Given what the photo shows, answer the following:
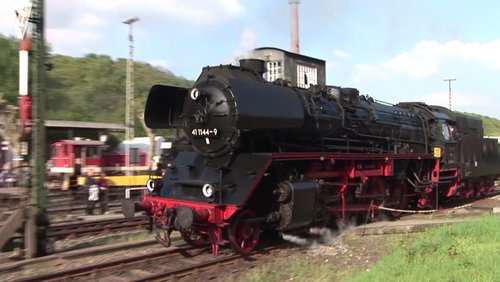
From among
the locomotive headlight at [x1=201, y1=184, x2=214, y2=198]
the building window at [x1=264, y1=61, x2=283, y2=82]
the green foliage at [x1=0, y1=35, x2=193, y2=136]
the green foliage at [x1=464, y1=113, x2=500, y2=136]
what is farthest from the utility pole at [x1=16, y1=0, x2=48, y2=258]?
the green foliage at [x1=464, y1=113, x2=500, y2=136]

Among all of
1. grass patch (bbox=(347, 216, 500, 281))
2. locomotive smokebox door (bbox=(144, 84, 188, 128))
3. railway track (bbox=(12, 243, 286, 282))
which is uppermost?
locomotive smokebox door (bbox=(144, 84, 188, 128))

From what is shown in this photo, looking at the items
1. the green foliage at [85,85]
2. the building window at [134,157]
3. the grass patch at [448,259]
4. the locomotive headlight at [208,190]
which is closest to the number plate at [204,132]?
the locomotive headlight at [208,190]

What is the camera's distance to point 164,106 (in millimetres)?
10383

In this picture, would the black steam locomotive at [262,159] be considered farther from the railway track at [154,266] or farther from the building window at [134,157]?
the building window at [134,157]

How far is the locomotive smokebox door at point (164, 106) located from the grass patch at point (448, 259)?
16.1 feet

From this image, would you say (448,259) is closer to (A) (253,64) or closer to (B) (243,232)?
(B) (243,232)

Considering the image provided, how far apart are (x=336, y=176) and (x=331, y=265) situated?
272 centimetres

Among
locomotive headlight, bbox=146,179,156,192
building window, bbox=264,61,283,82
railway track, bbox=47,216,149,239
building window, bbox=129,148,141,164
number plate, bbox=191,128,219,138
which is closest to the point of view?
number plate, bbox=191,128,219,138

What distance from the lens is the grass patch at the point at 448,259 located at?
19.5 feet

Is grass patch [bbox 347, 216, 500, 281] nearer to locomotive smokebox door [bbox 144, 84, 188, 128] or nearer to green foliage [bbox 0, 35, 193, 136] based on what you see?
locomotive smokebox door [bbox 144, 84, 188, 128]

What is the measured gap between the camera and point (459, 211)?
14.7 m

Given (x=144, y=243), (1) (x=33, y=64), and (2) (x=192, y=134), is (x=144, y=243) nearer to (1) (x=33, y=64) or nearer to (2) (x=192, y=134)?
(2) (x=192, y=134)

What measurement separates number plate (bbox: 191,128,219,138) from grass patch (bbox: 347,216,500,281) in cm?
353

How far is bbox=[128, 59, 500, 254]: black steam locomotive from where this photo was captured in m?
8.70
